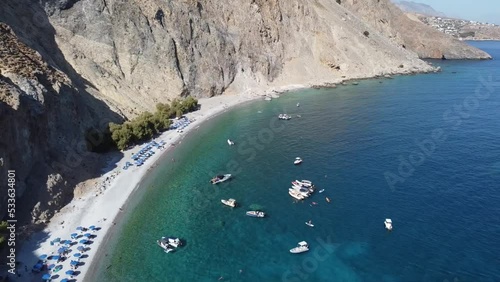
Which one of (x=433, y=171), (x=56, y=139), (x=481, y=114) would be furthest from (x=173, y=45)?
(x=481, y=114)

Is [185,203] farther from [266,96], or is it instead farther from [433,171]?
[266,96]

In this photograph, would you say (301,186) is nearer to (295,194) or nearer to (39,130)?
(295,194)

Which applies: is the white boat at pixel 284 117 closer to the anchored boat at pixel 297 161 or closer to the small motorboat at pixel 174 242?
the anchored boat at pixel 297 161

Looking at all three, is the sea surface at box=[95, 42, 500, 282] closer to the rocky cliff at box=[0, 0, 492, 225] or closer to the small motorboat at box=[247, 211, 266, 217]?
the small motorboat at box=[247, 211, 266, 217]

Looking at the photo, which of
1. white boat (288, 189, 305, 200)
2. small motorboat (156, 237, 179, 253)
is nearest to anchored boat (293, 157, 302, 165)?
white boat (288, 189, 305, 200)

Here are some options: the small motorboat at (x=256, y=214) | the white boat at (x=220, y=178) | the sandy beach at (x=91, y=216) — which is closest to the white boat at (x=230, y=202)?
the small motorboat at (x=256, y=214)

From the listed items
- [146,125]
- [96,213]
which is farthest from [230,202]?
[146,125]
